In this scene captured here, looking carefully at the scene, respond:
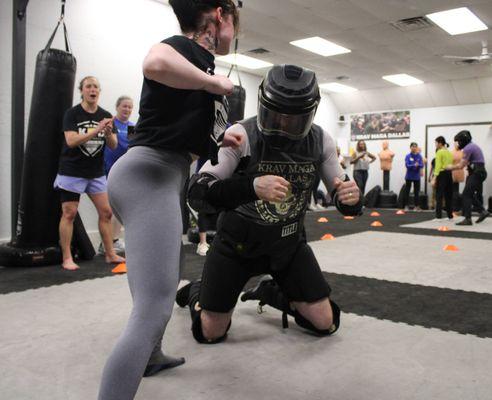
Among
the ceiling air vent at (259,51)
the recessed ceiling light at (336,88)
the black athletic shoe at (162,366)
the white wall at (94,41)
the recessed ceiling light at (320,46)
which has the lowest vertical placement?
the black athletic shoe at (162,366)

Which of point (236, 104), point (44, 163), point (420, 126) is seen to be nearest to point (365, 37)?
point (236, 104)

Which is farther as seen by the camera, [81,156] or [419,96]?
[419,96]

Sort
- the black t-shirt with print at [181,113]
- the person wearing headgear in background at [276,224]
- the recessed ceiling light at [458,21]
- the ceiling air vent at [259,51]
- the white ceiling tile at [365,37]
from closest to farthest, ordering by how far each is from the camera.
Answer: the black t-shirt with print at [181,113], the person wearing headgear in background at [276,224], the white ceiling tile at [365,37], the recessed ceiling light at [458,21], the ceiling air vent at [259,51]

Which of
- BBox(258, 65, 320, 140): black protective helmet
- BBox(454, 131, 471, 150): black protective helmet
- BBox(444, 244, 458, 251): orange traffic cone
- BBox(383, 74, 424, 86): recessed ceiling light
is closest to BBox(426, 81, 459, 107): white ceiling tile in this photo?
BBox(383, 74, 424, 86): recessed ceiling light

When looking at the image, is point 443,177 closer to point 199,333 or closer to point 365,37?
point 365,37

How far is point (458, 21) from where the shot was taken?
8328 mm

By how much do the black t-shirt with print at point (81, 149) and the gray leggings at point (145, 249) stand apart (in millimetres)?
2883

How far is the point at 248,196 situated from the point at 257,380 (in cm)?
83

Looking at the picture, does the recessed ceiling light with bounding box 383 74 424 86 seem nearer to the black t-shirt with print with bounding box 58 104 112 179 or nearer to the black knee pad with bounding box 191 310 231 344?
the black t-shirt with print with bounding box 58 104 112 179

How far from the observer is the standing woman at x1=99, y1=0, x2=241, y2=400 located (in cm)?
141

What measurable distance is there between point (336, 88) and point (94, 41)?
10.0 metres

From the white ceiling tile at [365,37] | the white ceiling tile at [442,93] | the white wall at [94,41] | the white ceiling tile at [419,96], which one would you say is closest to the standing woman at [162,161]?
the white ceiling tile at [365,37]

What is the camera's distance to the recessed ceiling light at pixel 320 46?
31.8ft

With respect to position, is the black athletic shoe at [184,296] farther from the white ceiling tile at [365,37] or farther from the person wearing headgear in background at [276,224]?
the white ceiling tile at [365,37]
